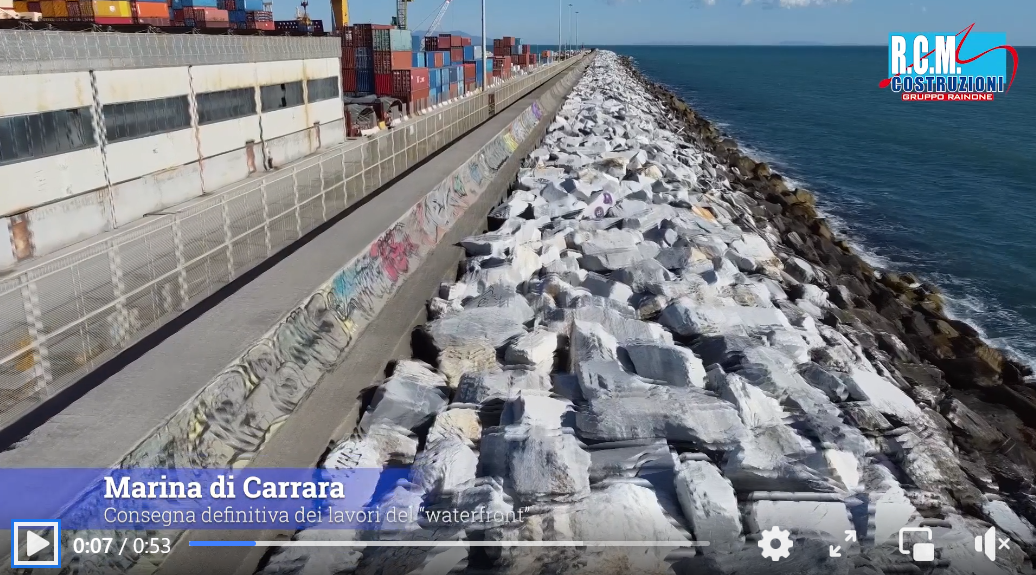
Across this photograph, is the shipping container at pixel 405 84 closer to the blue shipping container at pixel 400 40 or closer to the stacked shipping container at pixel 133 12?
the blue shipping container at pixel 400 40

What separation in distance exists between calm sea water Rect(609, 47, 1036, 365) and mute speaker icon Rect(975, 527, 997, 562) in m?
8.77

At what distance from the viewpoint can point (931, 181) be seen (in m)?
28.0

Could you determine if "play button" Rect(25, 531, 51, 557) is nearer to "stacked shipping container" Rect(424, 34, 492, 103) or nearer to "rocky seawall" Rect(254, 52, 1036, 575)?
"rocky seawall" Rect(254, 52, 1036, 575)

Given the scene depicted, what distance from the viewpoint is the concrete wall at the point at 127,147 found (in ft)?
40.4

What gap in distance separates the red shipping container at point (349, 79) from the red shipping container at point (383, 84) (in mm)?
1652

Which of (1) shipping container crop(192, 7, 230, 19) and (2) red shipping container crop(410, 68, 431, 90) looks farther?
(1) shipping container crop(192, 7, 230, 19)

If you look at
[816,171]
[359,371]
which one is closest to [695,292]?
[359,371]

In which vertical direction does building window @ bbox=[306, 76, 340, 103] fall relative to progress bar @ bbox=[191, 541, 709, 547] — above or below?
above

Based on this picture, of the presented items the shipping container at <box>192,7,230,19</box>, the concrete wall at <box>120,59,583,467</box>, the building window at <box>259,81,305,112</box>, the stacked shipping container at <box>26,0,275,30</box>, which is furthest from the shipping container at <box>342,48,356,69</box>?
the concrete wall at <box>120,59,583,467</box>

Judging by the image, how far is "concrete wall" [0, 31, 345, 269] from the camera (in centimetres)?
1232

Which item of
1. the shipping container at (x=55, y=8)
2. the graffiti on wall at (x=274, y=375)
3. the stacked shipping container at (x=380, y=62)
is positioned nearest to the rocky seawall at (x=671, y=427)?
the graffiti on wall at (x=274, y=375)

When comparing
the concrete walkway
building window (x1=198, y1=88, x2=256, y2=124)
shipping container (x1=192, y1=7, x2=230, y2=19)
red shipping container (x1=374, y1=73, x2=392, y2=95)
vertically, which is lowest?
the concrete walkway

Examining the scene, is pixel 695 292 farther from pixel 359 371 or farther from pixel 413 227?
pixel 359 371

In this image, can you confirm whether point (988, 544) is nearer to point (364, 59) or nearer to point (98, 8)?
point (98, 8)
